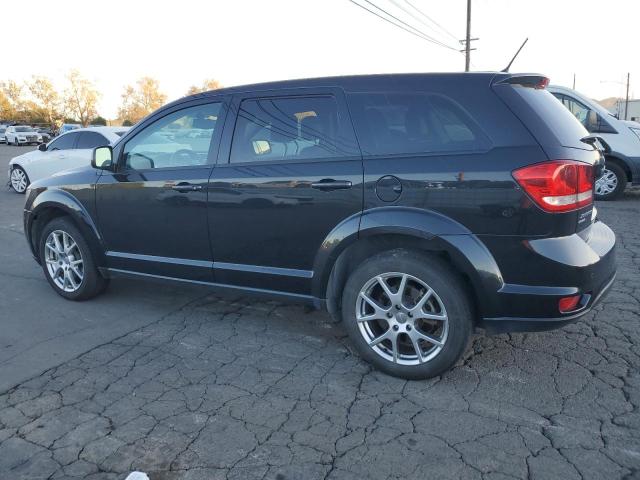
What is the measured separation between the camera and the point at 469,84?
309 centimetres

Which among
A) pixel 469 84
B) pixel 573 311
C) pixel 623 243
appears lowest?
pixel 623 243

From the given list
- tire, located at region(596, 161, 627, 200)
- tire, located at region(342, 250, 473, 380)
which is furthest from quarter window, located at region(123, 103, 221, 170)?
tire, located at region(596, 161, 627, 200)

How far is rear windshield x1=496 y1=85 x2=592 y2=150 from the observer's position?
2.95 meters

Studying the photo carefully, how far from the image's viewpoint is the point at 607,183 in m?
9.42

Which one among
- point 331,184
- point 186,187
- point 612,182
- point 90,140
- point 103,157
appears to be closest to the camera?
point 331,184

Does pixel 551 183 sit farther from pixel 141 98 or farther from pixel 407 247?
pixel 141 98

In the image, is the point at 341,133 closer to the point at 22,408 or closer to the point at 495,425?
the point at 495,425

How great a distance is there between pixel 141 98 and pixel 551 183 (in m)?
99.4

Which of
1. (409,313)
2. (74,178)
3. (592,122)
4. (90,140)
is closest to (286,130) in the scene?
(409,313)

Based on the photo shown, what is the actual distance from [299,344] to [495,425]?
61.5 inches

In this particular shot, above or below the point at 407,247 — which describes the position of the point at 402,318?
below

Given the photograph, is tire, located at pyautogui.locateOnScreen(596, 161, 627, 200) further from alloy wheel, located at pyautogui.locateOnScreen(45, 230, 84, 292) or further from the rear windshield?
alloy wheel, located at pyautogui.locateOnScreen(45, 230, 84, 292)

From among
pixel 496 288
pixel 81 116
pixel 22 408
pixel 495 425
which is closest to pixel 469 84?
pixel 496 288

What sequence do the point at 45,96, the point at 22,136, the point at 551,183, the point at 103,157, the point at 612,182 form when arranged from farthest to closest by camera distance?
the point at 45,96 → the point at 22,136 → the point at 612,182 → the point at 103,157 → the point at 551,183
